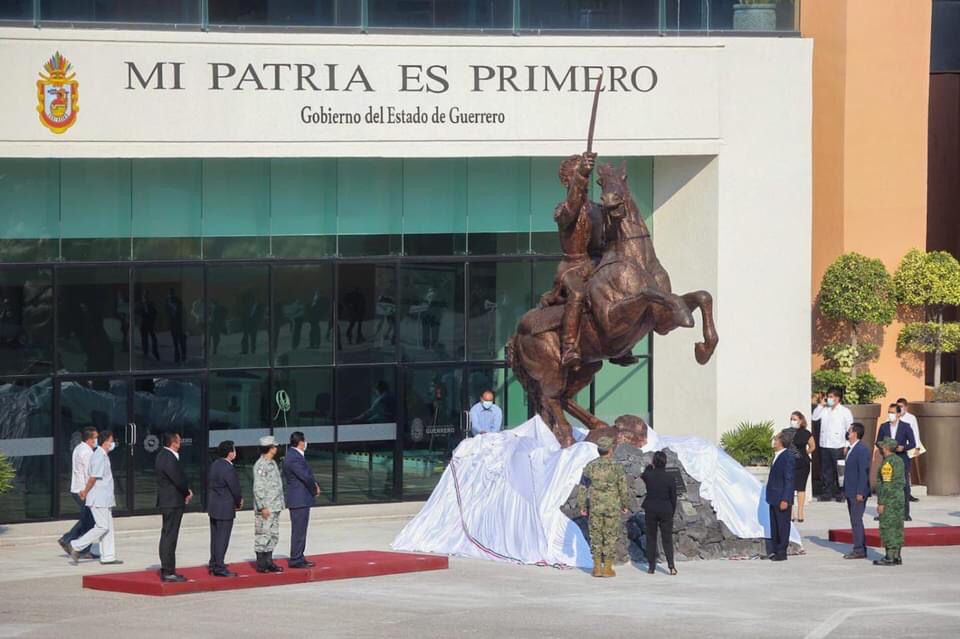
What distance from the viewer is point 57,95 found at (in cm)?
2755

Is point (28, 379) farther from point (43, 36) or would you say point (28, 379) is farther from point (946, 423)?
point (946, 423)

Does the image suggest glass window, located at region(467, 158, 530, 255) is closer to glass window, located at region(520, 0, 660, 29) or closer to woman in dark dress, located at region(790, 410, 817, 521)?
glass window, located at region(520, 0, 660, 29)

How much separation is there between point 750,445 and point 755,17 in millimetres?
6702

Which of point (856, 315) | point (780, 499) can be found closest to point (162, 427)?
point (780, 499)

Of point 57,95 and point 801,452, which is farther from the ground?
point 57,95

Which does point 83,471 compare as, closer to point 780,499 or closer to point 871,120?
point 780,499

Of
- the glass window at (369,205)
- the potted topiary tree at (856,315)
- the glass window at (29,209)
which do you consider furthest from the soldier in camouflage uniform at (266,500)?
the potted topiary tree at (856,315)

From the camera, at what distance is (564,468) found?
23594 mm

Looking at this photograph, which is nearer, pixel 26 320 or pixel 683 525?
pixel 683 525

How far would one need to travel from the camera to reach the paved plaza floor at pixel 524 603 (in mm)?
18375

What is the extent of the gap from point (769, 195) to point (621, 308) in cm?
821

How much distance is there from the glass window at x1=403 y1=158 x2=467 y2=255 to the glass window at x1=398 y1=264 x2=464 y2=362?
0.33 meters

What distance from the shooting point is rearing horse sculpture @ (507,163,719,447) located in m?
23.0

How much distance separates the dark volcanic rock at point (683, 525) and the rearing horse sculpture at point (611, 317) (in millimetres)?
1185
